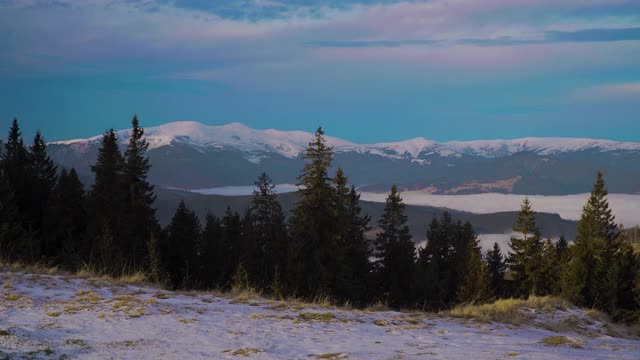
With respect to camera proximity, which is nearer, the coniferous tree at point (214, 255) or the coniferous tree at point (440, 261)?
the coniferous tree at point (214, 255)

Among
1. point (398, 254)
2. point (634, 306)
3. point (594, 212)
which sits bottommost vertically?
point (634, 306)

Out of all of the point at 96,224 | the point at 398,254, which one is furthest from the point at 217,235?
the point at 398,254

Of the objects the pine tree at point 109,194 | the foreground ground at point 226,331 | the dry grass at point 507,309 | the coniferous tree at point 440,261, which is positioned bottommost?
the coniferous tree at point 440,261

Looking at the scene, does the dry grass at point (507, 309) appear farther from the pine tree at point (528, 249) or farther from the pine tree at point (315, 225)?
the pine tree at point (528, 249)

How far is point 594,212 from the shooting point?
185ft

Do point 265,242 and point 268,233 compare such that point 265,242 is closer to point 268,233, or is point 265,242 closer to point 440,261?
point 268,233

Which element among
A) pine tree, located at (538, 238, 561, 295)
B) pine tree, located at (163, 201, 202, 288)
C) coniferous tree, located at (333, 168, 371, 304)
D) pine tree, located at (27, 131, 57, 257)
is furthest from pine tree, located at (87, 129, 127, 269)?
pine tree, located at (538, 238, 561, 295)

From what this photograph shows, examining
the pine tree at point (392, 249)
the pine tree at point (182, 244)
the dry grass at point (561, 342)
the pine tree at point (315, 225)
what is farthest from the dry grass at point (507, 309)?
the pine tree at point (182, 244)

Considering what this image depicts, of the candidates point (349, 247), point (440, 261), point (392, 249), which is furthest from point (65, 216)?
point (440, 261)

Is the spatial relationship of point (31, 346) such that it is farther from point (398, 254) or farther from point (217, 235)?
point (217, 235)

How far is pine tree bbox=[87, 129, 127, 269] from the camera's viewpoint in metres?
49.1

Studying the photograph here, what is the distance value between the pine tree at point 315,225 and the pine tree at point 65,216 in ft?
74.7

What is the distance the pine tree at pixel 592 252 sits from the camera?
5506cm

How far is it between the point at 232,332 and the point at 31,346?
3.12 m
